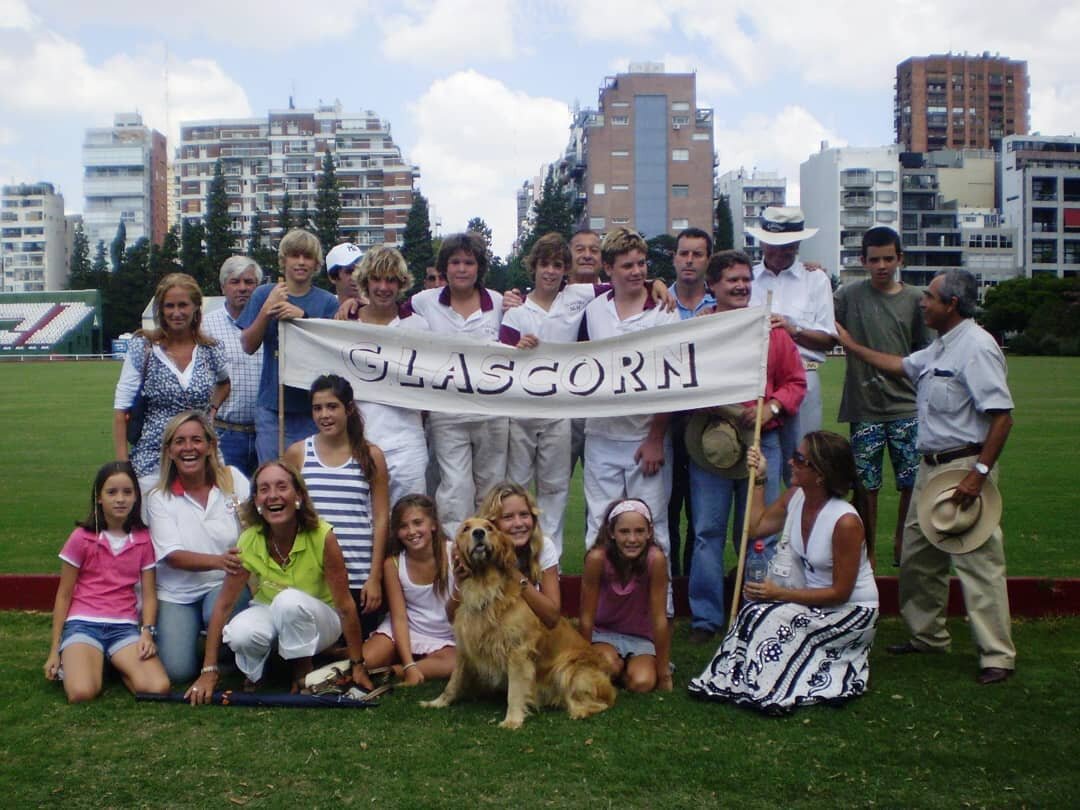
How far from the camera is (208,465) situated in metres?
6.99

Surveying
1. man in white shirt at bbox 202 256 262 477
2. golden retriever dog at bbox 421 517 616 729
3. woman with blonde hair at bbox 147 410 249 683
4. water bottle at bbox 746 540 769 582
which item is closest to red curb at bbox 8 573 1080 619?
water bottle at bbox 746 540 769 582

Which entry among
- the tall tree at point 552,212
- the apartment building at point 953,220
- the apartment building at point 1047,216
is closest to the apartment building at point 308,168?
the tall tree at point 552,212

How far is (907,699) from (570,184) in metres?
119

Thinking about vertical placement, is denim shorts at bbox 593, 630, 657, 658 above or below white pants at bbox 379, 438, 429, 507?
below

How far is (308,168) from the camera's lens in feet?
454

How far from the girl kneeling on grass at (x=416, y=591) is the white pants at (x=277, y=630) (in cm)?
47

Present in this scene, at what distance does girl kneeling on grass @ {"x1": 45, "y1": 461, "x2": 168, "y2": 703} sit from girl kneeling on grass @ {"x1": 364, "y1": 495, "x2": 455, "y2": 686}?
1275 mm

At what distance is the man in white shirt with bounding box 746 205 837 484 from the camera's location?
782 centimetres

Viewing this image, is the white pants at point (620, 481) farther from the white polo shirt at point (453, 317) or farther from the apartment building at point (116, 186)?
the apartment building at point (116, 186)

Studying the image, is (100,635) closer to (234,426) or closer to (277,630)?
(277,630)

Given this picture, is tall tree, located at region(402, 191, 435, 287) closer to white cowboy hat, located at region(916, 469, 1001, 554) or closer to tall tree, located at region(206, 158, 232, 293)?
tall tree, located at region(206, 158, 232, 293)

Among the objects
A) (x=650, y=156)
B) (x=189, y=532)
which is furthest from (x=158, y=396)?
(x=650, y=156)

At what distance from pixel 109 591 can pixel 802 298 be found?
4839 mm

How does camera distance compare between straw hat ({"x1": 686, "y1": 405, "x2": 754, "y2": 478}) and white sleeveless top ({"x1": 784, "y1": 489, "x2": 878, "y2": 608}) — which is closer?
white sleeveless top ({"x1": 784, "y1": 489, "x2": 878, "y2": 608})
